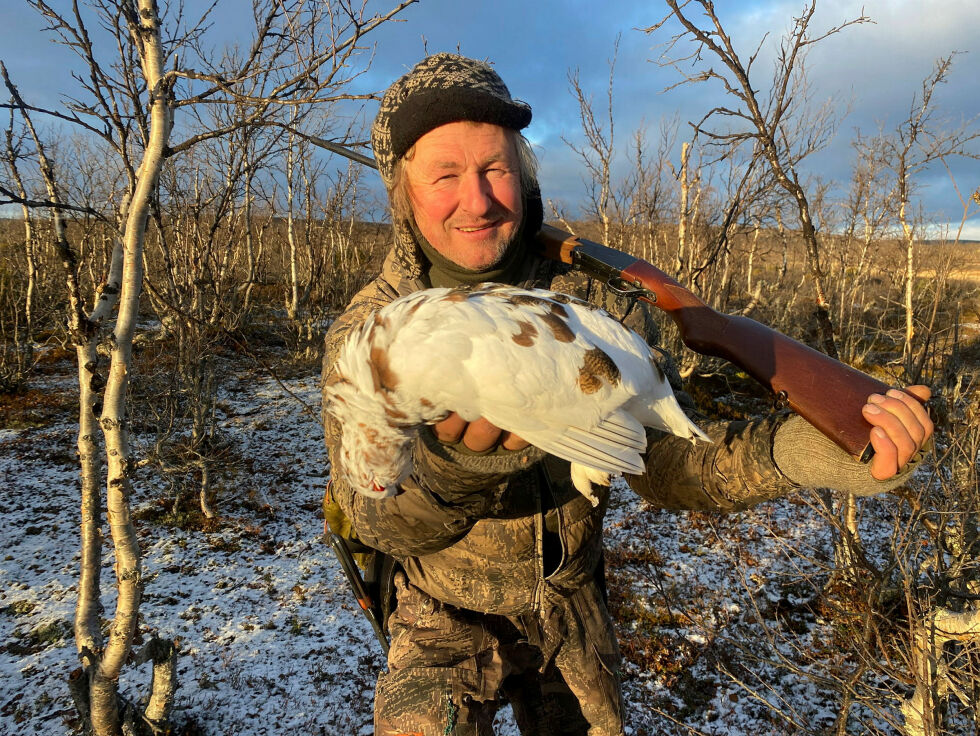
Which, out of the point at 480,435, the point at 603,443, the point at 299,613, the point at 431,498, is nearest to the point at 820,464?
the point at 603,443

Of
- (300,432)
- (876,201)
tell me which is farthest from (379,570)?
(876,201)

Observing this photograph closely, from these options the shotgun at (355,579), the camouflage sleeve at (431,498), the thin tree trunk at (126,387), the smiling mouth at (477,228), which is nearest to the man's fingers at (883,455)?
the camouflage sleeve at (431,498)

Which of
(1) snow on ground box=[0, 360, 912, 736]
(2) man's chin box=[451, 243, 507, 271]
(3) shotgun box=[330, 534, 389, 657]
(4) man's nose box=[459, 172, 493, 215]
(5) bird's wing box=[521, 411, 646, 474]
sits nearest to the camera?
(5) bird's wing box=[521, 411, 646, 474]

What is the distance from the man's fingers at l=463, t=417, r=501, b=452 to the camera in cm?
155

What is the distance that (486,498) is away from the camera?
1.75 meters

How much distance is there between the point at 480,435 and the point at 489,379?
0.23m

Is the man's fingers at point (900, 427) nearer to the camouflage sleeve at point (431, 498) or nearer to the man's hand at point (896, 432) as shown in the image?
the man's hand at point (896, 432)

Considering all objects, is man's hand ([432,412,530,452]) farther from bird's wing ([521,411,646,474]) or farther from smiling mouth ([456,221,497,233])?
smiling mouth ([456,221,497,233])

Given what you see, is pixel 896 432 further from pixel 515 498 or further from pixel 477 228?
pixel 477 228

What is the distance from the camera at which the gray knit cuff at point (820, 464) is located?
151 centimetres

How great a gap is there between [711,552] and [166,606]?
778 centimetres

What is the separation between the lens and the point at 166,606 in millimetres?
6227

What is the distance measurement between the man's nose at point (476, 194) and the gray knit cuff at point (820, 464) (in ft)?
4.62

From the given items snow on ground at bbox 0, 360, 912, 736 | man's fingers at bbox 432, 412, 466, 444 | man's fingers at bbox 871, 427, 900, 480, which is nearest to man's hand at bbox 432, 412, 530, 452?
man's fingers at bbox 432, 412, 466, 444
